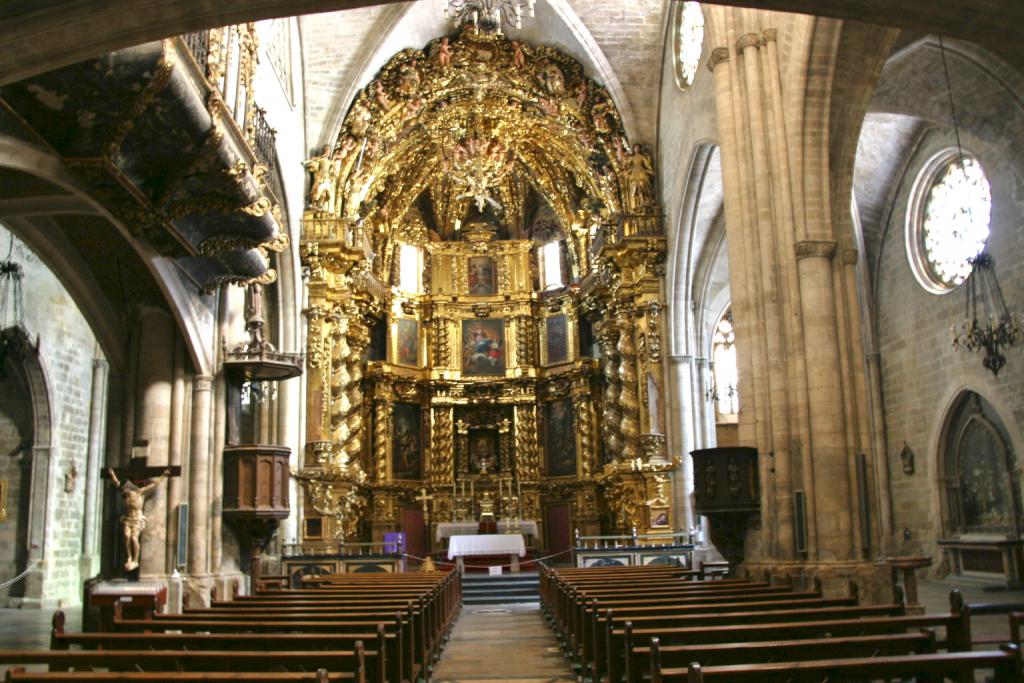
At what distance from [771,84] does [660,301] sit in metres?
9.46

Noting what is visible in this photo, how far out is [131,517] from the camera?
562 inches

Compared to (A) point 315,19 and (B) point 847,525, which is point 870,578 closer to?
(B) point 847,525

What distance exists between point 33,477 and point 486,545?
10258 mm

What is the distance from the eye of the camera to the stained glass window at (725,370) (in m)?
30.0

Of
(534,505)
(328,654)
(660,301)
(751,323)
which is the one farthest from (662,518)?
(328,654)

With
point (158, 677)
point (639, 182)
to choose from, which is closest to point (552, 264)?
point (639, 182)

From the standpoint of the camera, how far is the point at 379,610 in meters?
9.15

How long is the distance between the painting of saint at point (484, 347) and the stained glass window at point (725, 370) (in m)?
6.56

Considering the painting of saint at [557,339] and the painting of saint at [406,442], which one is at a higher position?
the painting of saint at [557,339]

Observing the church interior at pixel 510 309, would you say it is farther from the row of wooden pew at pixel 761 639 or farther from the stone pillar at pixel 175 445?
the row of wooden pew at pixel 761 639

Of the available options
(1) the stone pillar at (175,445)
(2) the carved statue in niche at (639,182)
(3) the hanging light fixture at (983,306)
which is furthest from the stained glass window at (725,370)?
(1) the stone pillar at (175,445)

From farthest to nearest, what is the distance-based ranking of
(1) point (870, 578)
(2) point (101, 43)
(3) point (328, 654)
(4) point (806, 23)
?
Result: (4) point (806, 23), (1) point (870, 578), (2) point (101, 43), (3) point (328, 654)

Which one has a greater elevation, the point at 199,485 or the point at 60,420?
the point at 60,420

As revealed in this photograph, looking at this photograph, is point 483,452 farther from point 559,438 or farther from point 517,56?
point 517,56
